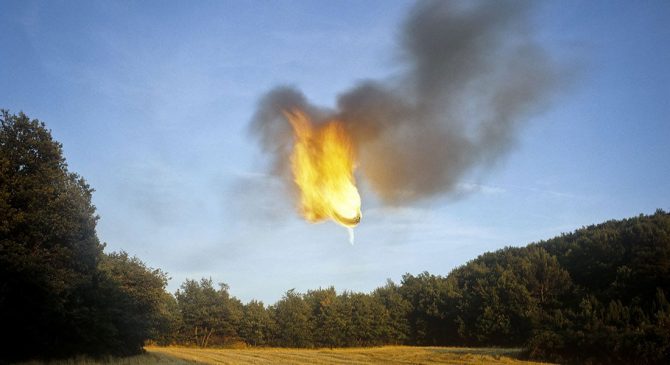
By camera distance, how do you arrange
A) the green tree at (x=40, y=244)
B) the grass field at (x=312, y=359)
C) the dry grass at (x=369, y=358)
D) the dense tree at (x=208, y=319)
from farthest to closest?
the dense tree at (x=208, y=319)
the dry grass at (x=369, y=358)
the grass field at (x=312, y=359)
the green tree at (x=40, y=244)

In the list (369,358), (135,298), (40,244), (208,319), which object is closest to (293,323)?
(208,319)

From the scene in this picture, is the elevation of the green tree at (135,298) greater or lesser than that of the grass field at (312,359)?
greater

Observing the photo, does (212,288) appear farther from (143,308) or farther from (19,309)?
(19,309)

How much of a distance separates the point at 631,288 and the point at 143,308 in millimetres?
51689

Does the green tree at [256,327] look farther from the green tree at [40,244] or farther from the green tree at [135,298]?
the green tree at [40,244]

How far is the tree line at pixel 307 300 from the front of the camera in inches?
1013

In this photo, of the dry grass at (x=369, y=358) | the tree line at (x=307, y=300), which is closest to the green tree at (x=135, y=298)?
the tree line at (x=307, y=300)

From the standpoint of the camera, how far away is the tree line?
25719 millimetres

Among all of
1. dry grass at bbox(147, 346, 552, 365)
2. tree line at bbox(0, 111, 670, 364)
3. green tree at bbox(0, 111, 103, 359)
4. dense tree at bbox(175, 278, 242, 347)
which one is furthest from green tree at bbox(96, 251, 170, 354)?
dense tree at bbox(175, 278, 242, 347)

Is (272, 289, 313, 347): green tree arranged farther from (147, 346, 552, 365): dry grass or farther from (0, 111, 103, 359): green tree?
(0, 111, 103, 359): green tree

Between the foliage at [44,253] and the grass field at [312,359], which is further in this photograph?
the grass field at [312,359]

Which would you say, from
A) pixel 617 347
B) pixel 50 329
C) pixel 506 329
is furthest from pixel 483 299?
pixel 50 329

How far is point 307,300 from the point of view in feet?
335

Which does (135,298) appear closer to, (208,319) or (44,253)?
(44,253)
